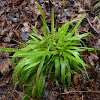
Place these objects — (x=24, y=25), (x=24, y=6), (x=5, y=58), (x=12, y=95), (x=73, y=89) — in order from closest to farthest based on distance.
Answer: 1. (x=73, y=89)
2. (x=12, y=95)
3. (x=5, y=58)
4. (x=24, y=25)
5. (x=24, y=6)

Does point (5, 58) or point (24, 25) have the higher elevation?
point (24, 25)

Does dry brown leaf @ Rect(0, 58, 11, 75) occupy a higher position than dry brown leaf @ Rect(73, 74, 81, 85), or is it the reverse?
dry brown leaf @ Rect(0, 58, 11, 75)

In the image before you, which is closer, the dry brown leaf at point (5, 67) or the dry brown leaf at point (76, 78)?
the dry brown leaf at point (76, 78)

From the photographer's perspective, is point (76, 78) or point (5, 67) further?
point (5, 67)

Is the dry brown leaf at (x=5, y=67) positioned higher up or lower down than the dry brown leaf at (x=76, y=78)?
higher up

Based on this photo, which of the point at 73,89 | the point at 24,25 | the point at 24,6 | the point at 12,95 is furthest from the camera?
the point at 24,6

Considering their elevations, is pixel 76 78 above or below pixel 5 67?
below

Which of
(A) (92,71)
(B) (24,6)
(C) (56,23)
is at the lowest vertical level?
(A) (92,71)

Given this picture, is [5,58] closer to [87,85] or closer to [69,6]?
[87,85]

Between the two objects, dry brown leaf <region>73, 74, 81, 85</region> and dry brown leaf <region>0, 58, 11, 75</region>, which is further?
dry brown leaf <region>0, 58, 11, 75</region>

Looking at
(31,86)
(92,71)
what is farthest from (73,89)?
(31,86)

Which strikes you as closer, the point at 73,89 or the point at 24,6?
the point at 73,89
